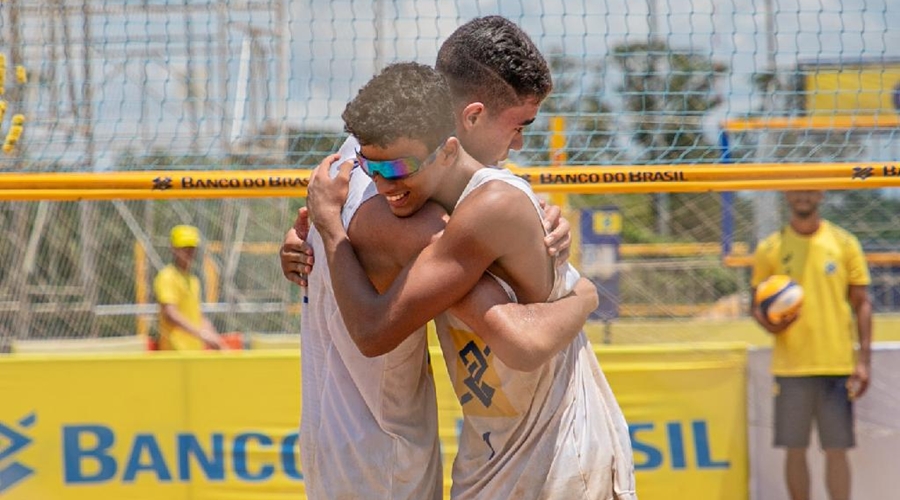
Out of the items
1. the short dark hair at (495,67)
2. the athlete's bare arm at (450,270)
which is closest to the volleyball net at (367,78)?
the short dark hair at (495,67)

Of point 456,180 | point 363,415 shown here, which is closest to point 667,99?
point 456,180

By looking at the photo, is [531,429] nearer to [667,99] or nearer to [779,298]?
[667,99]

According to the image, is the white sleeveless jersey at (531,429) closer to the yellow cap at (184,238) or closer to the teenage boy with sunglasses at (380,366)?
the teenage boy with sunglasses at (380,366)

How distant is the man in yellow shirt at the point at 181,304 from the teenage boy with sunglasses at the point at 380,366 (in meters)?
5.59

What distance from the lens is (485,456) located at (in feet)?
9.12

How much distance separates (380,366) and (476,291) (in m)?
0.33

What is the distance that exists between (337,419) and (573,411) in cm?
55

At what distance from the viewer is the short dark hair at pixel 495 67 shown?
277 cm

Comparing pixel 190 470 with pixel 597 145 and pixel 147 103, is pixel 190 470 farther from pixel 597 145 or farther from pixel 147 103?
pixel 597 145

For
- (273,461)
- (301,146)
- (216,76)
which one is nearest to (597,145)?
(301,146)

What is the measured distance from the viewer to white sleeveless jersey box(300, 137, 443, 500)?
281 cm

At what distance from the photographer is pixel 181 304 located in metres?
8.72

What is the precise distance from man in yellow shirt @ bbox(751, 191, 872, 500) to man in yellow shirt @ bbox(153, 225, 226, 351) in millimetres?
3820

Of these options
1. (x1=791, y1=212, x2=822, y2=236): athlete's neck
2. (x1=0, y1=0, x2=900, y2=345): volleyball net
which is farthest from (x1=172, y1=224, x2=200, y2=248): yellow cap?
(x1=791, y1=212, x2=822, y2=236): athlete's neck
